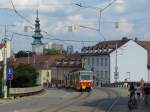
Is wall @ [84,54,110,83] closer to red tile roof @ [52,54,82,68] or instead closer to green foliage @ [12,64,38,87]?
red tile roof @ [52,54,82,68]

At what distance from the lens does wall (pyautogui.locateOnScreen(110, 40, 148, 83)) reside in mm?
114188

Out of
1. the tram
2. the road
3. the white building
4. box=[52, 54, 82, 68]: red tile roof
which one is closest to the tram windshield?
the tram

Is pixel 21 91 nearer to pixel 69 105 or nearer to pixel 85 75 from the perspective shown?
pixel 85 75

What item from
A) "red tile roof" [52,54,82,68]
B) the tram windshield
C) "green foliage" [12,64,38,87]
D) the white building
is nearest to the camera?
"green foliage" [12,64,38,87]

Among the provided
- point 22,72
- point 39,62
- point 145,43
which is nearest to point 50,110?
point 22,72

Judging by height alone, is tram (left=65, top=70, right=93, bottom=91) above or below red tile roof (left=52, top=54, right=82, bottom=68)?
below

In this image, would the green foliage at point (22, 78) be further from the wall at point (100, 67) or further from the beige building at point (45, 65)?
the beige building at point (45, 65)

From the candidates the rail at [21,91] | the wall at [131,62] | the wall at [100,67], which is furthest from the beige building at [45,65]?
the rail at [21,91]

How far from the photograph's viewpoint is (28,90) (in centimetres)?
5978

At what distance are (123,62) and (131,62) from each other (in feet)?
5.94

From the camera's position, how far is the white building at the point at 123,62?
114 meters

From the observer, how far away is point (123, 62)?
116m

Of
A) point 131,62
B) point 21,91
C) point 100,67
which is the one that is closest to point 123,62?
point 131,62

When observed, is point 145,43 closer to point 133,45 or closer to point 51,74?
point 133,45
